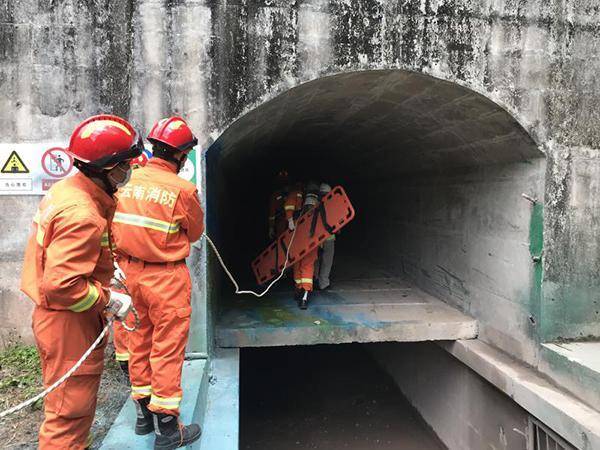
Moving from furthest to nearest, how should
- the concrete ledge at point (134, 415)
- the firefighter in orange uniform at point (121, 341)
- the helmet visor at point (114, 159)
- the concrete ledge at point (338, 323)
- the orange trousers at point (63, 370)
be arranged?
the concrete ledge at point (338, 323), the firefighter in orange uniform at point (121, 341), the concrete ledge at point (134, 415), the helmet visor at point (114, 159), the orange trousers at point (63, 370)

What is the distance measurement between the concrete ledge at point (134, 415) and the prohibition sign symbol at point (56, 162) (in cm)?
199

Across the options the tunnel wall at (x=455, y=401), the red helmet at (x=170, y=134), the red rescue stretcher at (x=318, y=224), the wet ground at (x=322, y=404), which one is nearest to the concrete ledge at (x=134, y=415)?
the red helmet at (x=170, y=134)

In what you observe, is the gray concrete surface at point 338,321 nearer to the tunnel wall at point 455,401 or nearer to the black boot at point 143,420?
the tunnel wall at point 455,401

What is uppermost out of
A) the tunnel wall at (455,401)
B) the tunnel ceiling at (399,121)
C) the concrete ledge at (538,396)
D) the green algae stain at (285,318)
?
the tunnel ceiling at (399,121)

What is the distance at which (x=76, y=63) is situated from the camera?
3.61 metres

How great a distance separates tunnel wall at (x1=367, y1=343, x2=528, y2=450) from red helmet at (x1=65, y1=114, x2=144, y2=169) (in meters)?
4.06

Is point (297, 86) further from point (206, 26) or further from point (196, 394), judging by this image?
point (196, 394)

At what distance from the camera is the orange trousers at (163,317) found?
2.35 metres

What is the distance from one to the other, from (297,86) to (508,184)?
2.41m

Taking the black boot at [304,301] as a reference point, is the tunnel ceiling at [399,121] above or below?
above

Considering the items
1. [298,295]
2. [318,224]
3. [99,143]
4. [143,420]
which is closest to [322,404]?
[298,295]

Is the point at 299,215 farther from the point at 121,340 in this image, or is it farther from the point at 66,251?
the point at 66,251

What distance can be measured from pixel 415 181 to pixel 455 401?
3.20 meters

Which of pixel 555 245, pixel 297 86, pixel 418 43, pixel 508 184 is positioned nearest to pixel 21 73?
pixel 297 86
